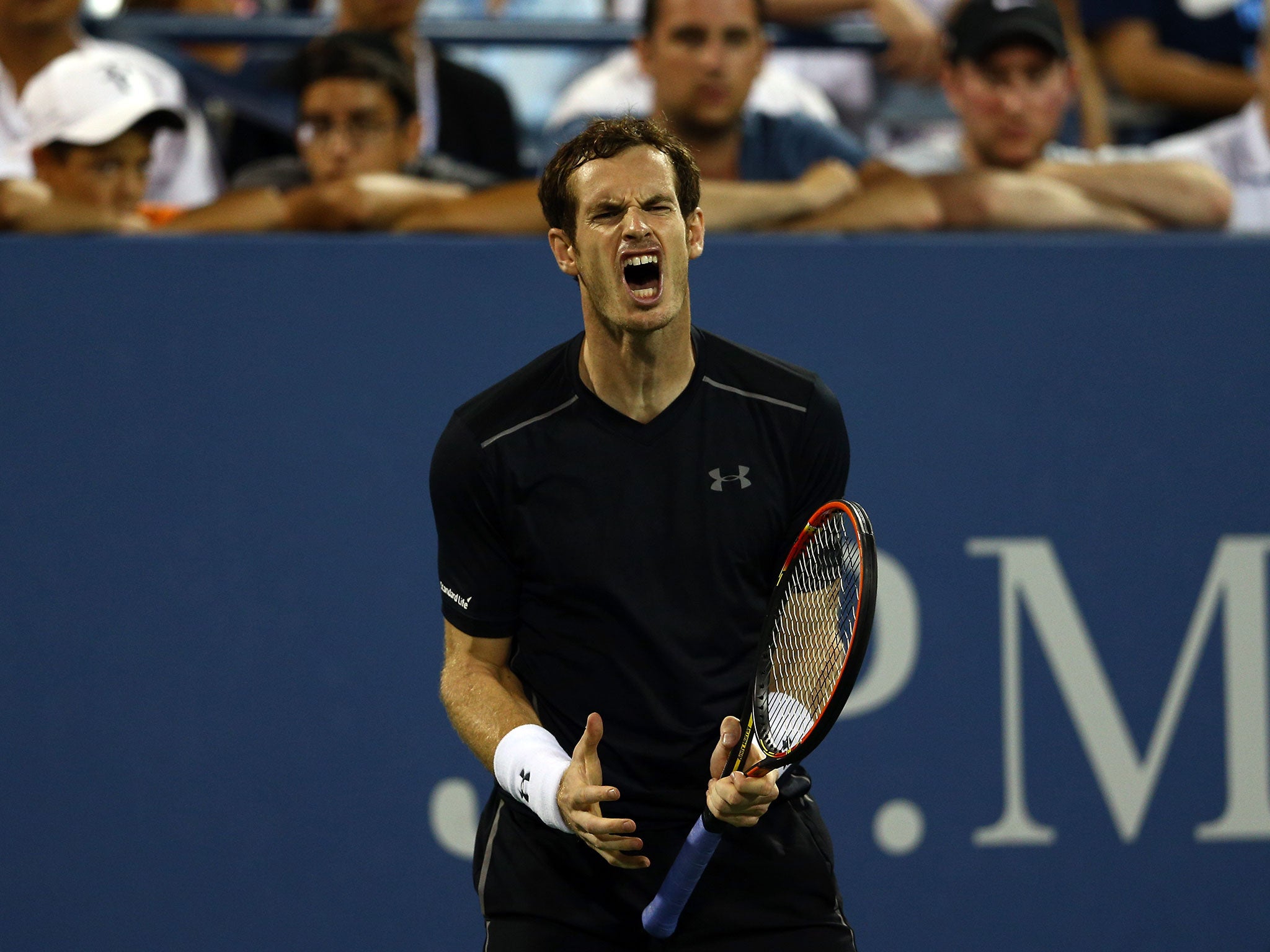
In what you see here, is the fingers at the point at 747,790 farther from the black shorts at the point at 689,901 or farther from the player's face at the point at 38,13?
the player's face at the point at 38,13

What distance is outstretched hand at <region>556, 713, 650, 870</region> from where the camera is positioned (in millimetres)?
2010

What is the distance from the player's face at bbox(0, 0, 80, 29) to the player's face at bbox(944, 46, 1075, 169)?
2448 millimetres

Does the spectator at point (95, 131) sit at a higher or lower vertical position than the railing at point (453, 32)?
lower

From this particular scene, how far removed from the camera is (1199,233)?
3535 mm

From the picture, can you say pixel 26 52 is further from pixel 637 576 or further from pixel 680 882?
pixel 680 882

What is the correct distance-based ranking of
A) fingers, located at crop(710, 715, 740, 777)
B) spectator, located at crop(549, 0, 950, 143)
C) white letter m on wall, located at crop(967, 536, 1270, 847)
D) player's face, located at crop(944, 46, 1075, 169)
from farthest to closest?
spectator, located at crop(549, 0, 950, 143) < player's face, located at crop(944, 46, 1075, 169) < white letter m on wall, located at crop(967, 536, 1270, 847) < fingers, located at crop(710, 715, 740, 777)

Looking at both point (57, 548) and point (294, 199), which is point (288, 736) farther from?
point (294, 199)

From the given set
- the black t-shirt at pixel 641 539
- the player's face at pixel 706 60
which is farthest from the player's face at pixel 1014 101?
the black t-shirt at pixel 641 539

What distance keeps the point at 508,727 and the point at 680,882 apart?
35 centimetres

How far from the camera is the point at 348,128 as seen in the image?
4004 millimetres

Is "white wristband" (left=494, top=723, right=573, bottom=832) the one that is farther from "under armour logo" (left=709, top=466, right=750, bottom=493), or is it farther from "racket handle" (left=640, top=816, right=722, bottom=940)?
"under armour logo" (left=709, top=466, right=750, bottom=493)

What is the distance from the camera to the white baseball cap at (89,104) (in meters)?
3.84

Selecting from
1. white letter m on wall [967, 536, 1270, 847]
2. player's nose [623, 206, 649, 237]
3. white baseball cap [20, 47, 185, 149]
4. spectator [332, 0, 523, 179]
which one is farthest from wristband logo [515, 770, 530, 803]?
spectator [332, 0, 523, 179]

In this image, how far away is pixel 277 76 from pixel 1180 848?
3.11 m
